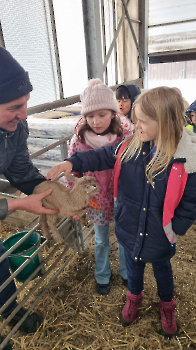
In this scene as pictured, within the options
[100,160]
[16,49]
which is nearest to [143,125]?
[100,160]

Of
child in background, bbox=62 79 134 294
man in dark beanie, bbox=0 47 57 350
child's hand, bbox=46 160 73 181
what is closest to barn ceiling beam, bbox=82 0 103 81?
child in background, bbox=62 79 134 294

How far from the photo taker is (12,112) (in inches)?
42.1

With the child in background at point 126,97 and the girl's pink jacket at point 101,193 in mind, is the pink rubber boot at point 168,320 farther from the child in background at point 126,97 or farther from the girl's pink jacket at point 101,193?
the child in background at point 126,97

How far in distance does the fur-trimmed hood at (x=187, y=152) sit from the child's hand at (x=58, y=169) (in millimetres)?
565

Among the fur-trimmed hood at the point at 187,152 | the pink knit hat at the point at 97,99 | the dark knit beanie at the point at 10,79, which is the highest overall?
the dark knit beanie at the point at 10,79

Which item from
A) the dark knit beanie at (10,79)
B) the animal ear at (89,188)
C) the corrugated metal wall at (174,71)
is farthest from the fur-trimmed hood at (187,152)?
the corrugated metal wall at (174,71)

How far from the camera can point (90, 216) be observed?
167cm

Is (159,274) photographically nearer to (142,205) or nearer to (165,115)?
(142,205)

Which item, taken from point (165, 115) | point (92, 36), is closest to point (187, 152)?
point (165, 115)

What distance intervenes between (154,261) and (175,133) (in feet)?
2.34

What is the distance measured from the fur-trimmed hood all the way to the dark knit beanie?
0.73 metres

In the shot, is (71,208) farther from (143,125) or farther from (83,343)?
(83,343)

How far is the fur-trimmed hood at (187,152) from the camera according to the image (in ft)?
3.48

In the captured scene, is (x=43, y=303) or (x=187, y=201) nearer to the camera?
(x=187, y=201)
